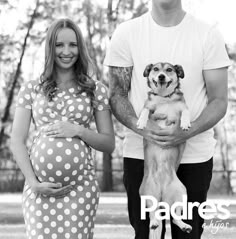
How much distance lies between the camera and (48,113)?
152 inches

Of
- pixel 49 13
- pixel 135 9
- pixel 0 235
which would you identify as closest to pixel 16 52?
pixel 49 13

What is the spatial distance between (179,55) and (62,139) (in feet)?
2.95

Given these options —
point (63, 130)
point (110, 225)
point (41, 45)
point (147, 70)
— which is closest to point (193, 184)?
point (147, 70)

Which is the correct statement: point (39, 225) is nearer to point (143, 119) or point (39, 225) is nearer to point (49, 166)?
point (49, 166)

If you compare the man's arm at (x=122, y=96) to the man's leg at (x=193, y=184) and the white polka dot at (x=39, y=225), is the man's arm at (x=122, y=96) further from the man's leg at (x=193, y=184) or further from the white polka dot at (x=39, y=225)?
the white polka dot at (x=39, y=225)

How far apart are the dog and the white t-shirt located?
0.10 m

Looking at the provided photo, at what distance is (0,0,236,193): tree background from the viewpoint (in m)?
23.0

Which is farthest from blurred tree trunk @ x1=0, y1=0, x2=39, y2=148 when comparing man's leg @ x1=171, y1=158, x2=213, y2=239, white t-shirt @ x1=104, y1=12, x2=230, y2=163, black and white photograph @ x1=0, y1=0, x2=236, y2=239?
man's leg @ x1=171, y1=158, x2=213, y2=239

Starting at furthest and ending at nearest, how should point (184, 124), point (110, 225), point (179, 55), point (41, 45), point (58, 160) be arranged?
point (41, 45) < point (110, 225) < point (58, 160) < point (179, 55) < point (184, 124)

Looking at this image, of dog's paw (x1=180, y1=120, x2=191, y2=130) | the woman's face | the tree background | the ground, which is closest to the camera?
dog's paw (x1=180, y1=120, x2=191, y2=130)

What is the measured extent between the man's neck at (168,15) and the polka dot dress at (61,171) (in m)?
0.69

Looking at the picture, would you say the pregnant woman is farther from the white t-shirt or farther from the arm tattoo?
the white t-shirt

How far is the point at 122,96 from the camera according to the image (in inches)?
152

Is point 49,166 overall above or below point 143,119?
below
